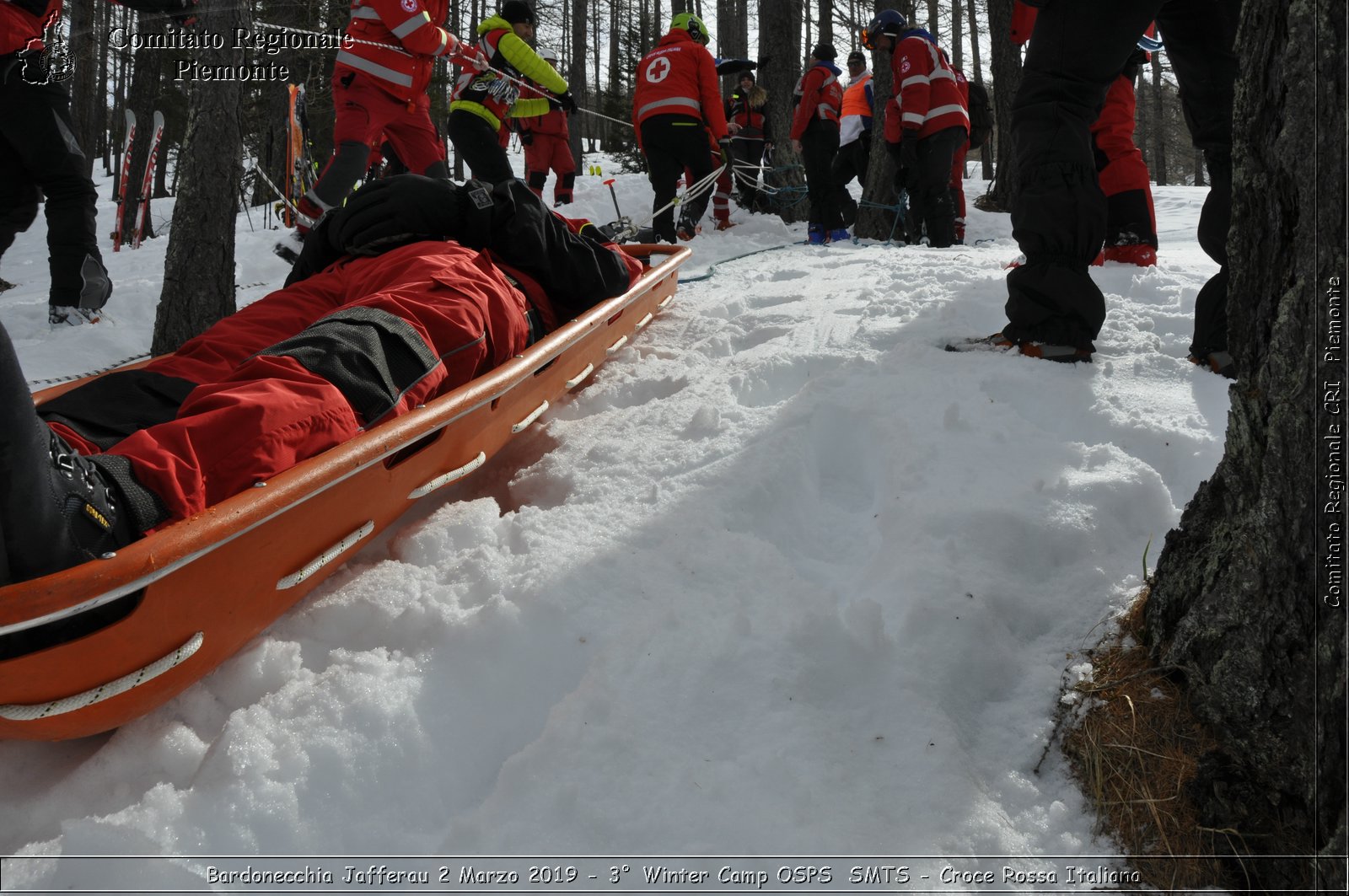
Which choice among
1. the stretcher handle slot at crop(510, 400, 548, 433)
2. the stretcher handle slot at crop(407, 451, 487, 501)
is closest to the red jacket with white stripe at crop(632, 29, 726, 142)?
the stretcher handle slot at crop(510, 400, 548, 433)

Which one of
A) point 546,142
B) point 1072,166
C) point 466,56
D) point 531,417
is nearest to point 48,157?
point 466,56

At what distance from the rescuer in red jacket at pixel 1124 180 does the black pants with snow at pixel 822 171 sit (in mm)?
3234

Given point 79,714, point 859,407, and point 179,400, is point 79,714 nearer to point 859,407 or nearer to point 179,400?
point 179,400

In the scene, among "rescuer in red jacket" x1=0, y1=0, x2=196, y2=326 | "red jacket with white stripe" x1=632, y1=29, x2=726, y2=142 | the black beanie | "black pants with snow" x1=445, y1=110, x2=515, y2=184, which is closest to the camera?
"rescuer in red jacket" x1=0, y1=0, x2=196, y2=326

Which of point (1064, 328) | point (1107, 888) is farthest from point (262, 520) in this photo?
point (1064, 328)

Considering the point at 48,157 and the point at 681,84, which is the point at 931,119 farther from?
the point at 48,157

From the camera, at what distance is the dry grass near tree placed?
1.09 meters

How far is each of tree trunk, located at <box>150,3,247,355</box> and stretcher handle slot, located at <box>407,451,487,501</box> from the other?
2136 millimetres

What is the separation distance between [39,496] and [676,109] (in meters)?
6.02

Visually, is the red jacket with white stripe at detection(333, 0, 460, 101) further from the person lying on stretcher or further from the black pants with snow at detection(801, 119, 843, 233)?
the black pants with snow at detection(801, 119, 843, 233)

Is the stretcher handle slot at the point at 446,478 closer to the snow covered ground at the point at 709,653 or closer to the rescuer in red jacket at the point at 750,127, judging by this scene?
the snow covered ground at the point at 709,653

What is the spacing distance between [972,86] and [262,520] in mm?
8640

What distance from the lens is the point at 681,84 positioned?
20.9 feet

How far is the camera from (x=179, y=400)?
180 centimetres
